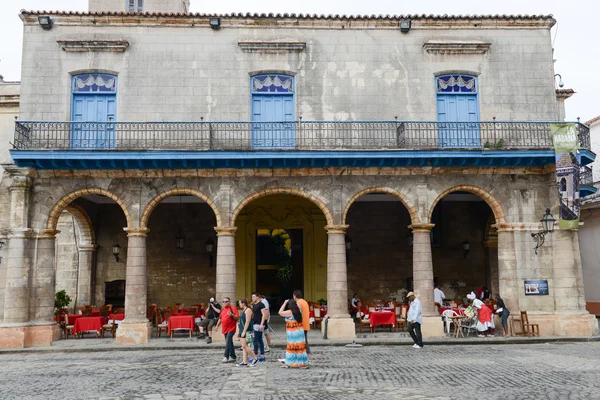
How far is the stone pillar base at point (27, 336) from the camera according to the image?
1484cm

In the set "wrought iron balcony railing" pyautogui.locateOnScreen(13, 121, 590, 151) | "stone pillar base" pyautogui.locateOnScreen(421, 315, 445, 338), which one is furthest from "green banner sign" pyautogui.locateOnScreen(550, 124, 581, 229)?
"stone pillar base" pyautogui.locateOnScreen(421, 315, 445, 338)

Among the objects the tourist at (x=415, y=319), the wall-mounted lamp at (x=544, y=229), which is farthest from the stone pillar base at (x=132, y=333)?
the wall-mounted lamp at (x=544, y=229)

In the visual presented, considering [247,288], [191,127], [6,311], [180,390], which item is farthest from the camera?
[247,288]

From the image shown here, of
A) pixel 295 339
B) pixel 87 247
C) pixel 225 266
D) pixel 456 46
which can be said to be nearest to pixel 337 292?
pixel 225 266

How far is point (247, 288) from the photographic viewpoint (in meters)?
19.7

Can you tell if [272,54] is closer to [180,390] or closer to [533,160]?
[533,160]

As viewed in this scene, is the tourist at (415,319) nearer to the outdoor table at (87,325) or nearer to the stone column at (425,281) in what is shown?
the stone column at (425,281)

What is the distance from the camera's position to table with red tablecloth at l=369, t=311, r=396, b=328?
16.5m

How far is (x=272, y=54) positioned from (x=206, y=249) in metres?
7.72

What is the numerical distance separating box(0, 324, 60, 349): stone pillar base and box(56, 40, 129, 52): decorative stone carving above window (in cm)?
825

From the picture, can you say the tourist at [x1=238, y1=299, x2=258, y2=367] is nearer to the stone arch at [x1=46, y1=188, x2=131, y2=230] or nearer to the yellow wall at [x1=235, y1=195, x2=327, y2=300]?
the stone arch at [x1=46, y1=188, x2=131, y2=230]

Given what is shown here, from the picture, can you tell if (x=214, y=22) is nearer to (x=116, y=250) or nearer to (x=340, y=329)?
(x=116, y=250)

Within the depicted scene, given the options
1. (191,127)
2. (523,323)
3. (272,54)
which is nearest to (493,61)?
(272,54)

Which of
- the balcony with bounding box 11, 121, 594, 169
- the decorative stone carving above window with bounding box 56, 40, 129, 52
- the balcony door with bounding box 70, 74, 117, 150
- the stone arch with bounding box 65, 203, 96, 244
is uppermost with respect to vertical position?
the decorative stone carving above window with bounding box 56, 40, 129, 52
